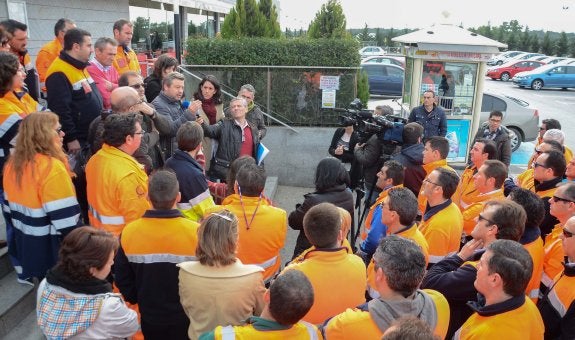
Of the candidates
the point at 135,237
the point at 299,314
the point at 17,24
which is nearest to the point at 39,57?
the point at 17,24

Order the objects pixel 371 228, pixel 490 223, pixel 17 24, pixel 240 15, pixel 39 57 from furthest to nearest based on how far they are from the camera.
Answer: pixel 240 15 < pixel 39 57 < pixel 17 24 < pixel 371 228 < pixel 490 223

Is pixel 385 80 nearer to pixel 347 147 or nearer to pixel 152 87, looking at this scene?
pixel 347 147

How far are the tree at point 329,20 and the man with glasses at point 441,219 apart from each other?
652 centimetres

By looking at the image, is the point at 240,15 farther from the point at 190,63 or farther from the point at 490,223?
the point at 490,223

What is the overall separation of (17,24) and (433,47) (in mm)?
6814

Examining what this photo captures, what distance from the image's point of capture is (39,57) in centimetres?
584

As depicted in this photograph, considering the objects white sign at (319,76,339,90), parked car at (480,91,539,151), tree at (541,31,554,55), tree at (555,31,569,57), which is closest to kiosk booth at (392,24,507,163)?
white sign at (319,76,339,90)

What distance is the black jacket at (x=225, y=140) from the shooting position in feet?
18.6

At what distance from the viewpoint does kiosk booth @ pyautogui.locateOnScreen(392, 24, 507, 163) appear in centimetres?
890

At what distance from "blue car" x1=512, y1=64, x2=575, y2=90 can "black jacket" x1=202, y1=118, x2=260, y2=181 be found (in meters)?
26.6

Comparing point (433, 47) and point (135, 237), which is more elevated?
point (433, 47)

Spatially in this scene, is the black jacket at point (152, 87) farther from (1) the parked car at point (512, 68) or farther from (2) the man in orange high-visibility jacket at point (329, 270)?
(1) the parked car at point (512, 68)

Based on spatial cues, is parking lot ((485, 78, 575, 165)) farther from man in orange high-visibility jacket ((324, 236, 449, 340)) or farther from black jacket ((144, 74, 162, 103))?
man in orange high-visibility jacket ((324, 236, 449, 340))

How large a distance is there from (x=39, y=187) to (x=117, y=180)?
52 cm
